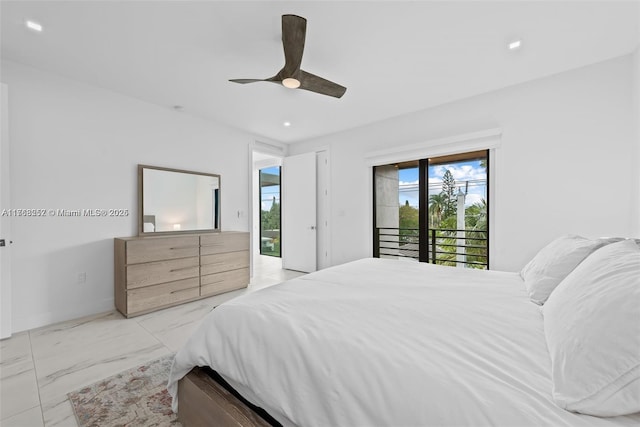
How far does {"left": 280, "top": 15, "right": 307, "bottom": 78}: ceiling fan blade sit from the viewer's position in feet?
5.52

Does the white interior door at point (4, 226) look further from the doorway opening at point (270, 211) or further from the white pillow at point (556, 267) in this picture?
the doorway opening at point (270, 211)

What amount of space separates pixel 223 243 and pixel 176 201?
2.75ft

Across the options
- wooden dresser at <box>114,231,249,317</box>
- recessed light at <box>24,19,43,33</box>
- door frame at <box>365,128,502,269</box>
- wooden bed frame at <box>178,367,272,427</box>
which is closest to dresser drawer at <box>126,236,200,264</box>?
wooden dresser at <box>114,231,249,317</box>

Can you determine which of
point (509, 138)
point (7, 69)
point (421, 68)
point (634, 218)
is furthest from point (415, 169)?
point (7, 69)

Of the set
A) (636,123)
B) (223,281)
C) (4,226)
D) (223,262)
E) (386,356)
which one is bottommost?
(223,281)

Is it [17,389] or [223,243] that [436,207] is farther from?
[17,389]

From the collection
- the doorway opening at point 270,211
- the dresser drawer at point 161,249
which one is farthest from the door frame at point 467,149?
the doorway opening at point 270,211

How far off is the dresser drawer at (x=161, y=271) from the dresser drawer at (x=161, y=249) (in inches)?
2.3

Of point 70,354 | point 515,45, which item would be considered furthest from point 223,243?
point 515,45

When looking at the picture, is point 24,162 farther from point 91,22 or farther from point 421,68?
point 421,68

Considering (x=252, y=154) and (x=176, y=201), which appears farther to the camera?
(x=252, y=154)

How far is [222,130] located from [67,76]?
1.77 meters

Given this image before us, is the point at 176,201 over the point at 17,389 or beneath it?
over

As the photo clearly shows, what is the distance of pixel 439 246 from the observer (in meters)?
3.67
